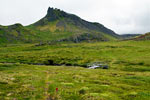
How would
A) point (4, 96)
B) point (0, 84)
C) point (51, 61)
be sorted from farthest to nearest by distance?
point (51, 61) < point (0, 84) < point (4, 96)

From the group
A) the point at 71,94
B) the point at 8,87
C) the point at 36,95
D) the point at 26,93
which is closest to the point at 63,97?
the point at 71,94

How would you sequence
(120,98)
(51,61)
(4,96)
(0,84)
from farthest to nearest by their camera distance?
1. (51,61)
2. (0,84)
3. (120,98)
4. (4,96)

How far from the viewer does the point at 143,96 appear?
22.2m

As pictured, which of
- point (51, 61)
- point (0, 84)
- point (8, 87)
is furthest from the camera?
point (51, 61)

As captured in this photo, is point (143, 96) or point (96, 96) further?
point (143, 96)

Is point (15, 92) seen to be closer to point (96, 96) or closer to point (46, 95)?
point (46, 95)

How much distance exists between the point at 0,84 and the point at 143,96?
79.0ft

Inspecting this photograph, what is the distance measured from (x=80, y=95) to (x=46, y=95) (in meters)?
4.86

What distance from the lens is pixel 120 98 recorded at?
2144 centimetres

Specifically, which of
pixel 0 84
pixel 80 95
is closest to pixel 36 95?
pixel 80 95

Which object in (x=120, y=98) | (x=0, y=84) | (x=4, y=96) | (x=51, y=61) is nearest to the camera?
(x=4, y=96)

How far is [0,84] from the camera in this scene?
87.6 feet

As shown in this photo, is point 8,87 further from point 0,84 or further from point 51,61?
point 51,61

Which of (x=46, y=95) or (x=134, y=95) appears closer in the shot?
(x=46, y=95)
